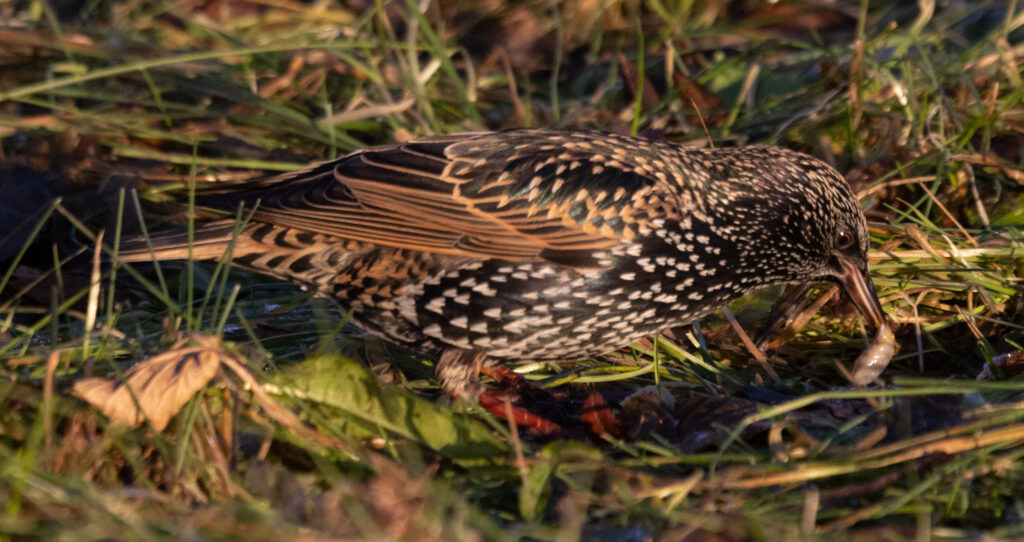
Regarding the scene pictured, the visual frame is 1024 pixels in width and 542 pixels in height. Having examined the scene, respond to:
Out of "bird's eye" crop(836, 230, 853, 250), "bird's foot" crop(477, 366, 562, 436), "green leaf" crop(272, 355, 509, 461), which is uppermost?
"green leaf" crop(272, 355, 509, 461)

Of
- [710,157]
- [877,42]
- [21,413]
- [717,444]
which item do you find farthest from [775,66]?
[21,413]

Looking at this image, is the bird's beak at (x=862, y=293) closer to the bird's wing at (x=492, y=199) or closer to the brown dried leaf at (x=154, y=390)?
the bird's wing at (x=492, y=199)

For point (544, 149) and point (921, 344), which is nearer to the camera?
point (544, 149)

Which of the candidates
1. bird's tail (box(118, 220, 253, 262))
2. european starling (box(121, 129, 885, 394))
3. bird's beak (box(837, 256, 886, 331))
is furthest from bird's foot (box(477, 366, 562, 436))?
bird's beak (box(837, 256, 886, 331))

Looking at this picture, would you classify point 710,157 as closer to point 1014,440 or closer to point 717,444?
point 717,444

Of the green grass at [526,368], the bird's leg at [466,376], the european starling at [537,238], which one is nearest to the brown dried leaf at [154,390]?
the green grass at [526,368]

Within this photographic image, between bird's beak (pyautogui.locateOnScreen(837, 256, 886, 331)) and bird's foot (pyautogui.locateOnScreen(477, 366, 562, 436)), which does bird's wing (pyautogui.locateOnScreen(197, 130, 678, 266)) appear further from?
bird's beak (pyautogui.locateOnScreen(837, 256, 886, 331))
